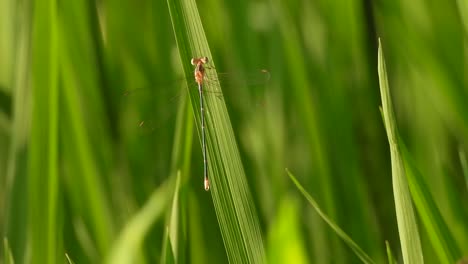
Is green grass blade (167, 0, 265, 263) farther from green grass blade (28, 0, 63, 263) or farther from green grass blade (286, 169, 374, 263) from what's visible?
green grass blade (28, 0, 63, 263)

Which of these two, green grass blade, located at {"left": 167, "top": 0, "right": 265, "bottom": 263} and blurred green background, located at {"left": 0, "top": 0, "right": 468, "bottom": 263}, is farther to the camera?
blurred green background, located at {"left": 0, "top": 0, "right": 468, "bottom": 263}

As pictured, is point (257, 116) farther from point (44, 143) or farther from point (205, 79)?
point (44, 143)

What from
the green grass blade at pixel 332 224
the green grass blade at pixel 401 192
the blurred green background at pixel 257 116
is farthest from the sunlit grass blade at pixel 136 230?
the green grass blade at pixel 401 192

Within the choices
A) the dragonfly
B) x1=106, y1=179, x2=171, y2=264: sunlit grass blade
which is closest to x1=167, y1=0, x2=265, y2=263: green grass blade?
the dragonfly

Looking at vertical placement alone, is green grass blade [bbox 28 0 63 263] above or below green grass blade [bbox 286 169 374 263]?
above

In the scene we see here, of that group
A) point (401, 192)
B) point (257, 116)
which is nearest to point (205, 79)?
point (257, 116)

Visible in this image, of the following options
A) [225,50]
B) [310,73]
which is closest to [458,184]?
[310,73]

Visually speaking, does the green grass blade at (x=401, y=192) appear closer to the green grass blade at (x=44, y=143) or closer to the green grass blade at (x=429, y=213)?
the green grass blade at (x=429, y=213)
